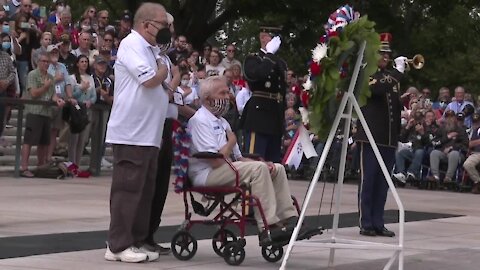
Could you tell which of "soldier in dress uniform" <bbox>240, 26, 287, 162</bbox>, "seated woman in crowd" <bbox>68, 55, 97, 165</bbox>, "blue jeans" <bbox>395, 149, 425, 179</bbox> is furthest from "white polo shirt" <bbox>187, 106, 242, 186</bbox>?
"blue jeans" <bbox>395, 149, 425, 179</bbox>

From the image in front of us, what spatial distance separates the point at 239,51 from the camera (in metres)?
45.7

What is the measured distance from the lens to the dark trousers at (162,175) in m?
9.85

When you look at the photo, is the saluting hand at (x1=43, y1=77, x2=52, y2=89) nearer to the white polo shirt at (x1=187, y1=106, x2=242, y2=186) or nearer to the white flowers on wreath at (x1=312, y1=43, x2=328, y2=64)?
the white polo shirt at (x1=187, y1=106, x2=242, y2=186)

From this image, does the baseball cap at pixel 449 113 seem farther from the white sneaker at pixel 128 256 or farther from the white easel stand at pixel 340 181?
the white sneaker at pixel 128 256

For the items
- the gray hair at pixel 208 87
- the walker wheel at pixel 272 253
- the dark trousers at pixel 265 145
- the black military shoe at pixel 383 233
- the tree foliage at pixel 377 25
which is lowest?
the walker wheel at pixel 272 253

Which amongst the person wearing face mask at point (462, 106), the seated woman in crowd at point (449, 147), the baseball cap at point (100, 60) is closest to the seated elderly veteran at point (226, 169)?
the baseball cap at point (100, 60)

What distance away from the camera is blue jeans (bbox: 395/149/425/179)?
72.0 feet

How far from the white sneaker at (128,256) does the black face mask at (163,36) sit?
5.22ft

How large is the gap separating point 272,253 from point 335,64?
1.77 m

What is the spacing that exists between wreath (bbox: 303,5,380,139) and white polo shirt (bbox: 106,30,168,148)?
1167 millimetres

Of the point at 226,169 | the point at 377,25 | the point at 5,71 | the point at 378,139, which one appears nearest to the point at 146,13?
the point at 226,169

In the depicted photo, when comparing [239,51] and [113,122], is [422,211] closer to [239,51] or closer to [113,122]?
[113,122]

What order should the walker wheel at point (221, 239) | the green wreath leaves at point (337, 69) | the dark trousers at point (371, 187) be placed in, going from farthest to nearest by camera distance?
the dark trousers at point (371, 187) < the walker wheel at point (221, 239) < the green wreath leaves at point (337, 69)

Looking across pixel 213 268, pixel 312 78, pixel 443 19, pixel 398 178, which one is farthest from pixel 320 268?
pixel 443 19
